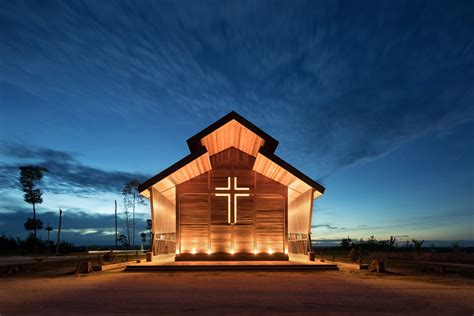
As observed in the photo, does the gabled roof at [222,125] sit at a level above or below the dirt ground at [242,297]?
above

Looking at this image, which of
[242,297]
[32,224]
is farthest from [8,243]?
[242,297]

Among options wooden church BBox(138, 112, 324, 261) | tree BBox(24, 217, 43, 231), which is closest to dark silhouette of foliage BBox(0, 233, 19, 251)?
tree BBox(24, 217, 43, 231)

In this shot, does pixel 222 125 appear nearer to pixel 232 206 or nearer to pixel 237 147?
pixel 237 147

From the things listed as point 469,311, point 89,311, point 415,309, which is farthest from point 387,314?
point 89,311

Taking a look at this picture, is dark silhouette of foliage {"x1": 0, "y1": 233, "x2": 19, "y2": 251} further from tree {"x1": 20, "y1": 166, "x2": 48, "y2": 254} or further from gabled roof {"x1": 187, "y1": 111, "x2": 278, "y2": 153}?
gabled roof {"x1": 187, "y1": 111, "x2": 278, "y2": 153}

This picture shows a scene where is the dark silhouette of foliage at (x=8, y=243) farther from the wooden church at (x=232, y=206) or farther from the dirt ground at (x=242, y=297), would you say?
the dirt ground at (x=242, y=297)

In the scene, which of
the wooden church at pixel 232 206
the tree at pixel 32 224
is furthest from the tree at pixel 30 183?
the wooden church at pixel 232 206

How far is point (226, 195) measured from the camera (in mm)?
17469

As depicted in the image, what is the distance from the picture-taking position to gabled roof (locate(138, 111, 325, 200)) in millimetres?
15852

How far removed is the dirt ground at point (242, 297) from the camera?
21.1 feet

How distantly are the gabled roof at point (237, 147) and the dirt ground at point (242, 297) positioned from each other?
19.4 ft

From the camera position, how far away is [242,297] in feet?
25.3

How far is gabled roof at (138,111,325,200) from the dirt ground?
5914 mm

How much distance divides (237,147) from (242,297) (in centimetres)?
1083
